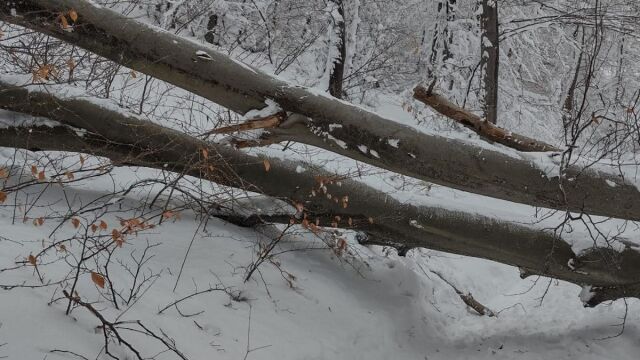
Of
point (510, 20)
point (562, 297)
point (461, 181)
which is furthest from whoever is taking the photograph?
point (510, 20)

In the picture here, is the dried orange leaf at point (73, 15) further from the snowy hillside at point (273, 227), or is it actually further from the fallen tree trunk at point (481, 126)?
the fallen tree trunk at point (481, 126)

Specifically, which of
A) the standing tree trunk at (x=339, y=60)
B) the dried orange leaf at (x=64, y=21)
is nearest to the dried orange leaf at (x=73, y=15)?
the dried orange leaf at (x=64, y=21)

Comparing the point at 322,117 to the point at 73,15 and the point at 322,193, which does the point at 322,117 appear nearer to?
the point at 322,193

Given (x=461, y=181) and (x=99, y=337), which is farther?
(x=461, y=181)

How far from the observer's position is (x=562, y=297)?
6.03 meters

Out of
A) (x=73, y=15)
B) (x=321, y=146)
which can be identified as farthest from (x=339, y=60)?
(x=73, y=15)

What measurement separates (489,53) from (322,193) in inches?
235

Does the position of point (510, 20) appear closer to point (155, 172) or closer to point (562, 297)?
point (562, 297)

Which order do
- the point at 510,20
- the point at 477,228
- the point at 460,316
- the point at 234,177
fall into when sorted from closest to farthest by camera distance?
the point at 477,228, the point at 234,177, the point at 460,316, the point at 510,20

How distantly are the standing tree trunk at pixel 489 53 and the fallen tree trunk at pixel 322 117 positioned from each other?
5.93 m

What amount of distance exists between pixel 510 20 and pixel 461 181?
7.08 m

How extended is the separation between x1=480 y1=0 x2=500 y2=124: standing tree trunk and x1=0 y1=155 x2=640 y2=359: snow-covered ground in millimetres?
3953

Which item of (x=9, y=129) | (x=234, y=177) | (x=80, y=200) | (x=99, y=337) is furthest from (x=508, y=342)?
(x=9, y=129)

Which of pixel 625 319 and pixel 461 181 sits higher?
pixel 461 181
